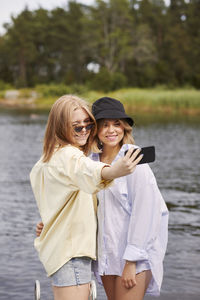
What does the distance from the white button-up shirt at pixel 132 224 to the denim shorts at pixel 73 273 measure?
20 cm

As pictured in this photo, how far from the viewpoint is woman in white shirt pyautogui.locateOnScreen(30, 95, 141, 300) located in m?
2.43

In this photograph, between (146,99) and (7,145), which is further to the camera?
(146,99)

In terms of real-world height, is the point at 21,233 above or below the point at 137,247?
below

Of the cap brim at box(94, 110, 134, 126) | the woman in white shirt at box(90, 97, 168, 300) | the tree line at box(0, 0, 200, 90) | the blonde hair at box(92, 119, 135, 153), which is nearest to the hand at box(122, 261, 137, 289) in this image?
the woman in white shirt at box(90, 97, 168, 300)

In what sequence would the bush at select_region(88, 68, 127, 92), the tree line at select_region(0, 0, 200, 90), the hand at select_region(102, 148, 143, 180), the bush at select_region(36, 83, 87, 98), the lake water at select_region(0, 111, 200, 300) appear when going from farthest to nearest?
the tree line at select_region(0, 0, 200, 90)
the bush at select_region(36, 83, 87, 98)
the bush at select_region(88, 68, 127, 92)
the lake water at select_region(0, 111, 200, 300)
the hand at select_region(102, 148, 143, 180)

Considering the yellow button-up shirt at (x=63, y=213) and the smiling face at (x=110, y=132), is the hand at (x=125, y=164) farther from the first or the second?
the smiling face at (x=110, y=132)

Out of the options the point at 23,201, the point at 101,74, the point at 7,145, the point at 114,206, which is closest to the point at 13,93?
the point at 101,74

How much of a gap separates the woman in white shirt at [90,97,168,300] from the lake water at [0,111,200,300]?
106 inches

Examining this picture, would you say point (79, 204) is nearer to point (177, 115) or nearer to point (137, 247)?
point (137, 247)

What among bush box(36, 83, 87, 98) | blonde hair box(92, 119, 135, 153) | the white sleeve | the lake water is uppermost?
blonde hair box(92, 119, 135, 153)

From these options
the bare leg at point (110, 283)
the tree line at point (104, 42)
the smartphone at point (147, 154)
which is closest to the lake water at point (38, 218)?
the bare leg at point (110, 283)

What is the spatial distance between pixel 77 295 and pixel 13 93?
185 feet

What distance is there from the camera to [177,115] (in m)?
35.2

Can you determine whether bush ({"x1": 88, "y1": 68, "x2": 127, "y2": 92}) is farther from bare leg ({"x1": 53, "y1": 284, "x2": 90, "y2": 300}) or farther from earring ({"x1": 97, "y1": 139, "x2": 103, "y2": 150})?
bare leg ({"x1": 53, "y1": 284, "x2": 90, "y2": 300})
